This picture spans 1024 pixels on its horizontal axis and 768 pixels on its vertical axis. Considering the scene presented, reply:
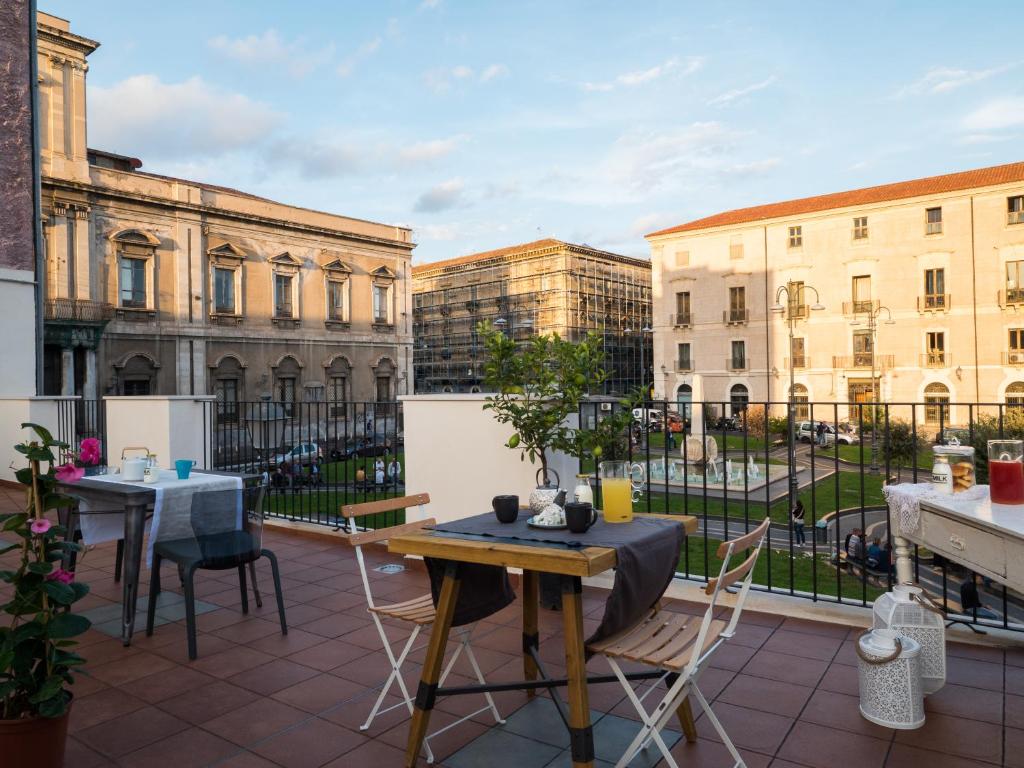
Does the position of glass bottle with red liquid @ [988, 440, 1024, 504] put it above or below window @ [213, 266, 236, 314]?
below

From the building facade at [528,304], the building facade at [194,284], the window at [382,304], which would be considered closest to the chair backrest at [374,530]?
the building facade at [194,284]

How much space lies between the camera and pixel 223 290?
84.1 feet

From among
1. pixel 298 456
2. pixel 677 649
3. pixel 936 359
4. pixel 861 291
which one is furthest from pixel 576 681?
pixel 861 291

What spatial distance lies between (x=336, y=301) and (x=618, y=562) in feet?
94.0

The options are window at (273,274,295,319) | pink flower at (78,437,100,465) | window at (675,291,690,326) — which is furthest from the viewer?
window at (675,291,690,326)

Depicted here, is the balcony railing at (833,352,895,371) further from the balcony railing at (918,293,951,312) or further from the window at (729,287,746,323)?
the window at (729,287,746,323)

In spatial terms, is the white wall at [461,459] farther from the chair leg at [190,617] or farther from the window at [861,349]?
the window at [861,349]

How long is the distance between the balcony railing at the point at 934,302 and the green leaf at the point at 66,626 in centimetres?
3407

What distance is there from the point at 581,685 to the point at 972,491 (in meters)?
1.92

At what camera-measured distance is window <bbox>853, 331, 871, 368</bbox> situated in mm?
30484

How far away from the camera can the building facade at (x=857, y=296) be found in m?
28.2

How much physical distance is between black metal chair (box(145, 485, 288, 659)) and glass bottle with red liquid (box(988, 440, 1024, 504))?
3502 millimetres

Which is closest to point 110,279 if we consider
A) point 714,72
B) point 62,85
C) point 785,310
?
point 62,85

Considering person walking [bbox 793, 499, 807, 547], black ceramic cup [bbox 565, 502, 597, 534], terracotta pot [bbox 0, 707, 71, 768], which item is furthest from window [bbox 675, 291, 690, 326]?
terracotta pot [bbox 0, 707, 71, 768]
